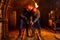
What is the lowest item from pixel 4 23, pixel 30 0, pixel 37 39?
pixel 37 39

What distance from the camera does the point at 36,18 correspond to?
3.73 meters

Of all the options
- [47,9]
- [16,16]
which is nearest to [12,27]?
[16,16]

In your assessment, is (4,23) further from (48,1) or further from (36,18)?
(48,1)

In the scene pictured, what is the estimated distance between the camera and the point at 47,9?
7.41 m

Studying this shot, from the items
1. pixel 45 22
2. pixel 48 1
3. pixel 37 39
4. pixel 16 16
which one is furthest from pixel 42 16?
pixel 37 39

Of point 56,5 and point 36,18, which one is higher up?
point 56,5

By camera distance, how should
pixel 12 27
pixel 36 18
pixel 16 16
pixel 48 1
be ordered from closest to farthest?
pixel 36 18 < pixel 12 27 < pixel 16 16 < pixel 48 1

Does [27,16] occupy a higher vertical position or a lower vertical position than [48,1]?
lower

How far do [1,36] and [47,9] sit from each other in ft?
13.4

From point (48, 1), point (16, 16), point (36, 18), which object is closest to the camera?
point (36, 18)

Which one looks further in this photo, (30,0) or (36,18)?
(30,0)

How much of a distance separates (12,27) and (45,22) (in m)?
2.04

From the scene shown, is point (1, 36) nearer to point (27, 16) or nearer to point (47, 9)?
point (27, 16)

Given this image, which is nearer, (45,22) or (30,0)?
(30,0)
